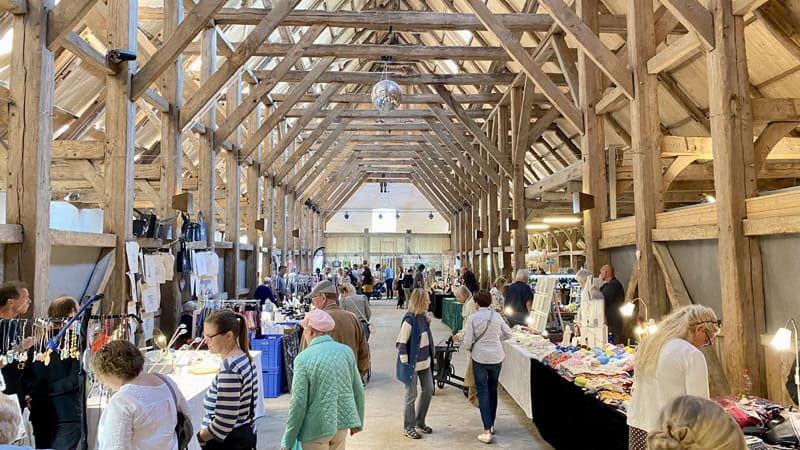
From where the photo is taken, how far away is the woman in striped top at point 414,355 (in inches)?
198

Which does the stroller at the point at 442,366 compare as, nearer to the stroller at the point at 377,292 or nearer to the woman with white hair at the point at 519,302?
the woman with white hair at the point at 519,302

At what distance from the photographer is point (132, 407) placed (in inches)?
82.4

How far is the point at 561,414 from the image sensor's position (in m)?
4.45

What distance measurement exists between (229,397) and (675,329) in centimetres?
214

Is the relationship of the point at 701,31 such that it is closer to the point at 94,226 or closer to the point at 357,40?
the point at 357,40

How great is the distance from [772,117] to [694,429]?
4.94 meters

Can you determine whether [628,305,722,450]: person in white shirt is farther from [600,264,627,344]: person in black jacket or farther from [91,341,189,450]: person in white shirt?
[600,264,627,344]: person in black jacket

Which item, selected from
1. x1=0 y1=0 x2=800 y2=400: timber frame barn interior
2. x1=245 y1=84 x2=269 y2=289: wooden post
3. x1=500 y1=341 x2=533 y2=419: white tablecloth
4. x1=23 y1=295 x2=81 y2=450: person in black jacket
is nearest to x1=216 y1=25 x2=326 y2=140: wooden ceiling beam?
x1=0 y1=0 x2=800 y2=400: timber frame barn interior

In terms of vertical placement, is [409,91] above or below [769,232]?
above

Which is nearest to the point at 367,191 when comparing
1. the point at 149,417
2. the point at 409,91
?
the point at 409,91

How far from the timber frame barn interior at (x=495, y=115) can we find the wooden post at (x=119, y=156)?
19 millimetres

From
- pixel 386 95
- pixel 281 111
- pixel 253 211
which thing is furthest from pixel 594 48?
pixel 253 211

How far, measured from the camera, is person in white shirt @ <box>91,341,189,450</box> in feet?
6.78

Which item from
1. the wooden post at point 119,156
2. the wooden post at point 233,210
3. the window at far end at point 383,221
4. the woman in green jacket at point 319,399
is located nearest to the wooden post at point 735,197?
the woman in green jacket at point 319,399
